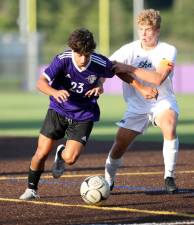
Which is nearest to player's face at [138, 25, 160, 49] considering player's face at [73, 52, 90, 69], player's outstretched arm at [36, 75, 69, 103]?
player's face at [73, 52, 90, 69]

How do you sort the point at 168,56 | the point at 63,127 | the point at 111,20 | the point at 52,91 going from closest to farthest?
the point at 52,91, the point at 63,127, the point at 168,56, the point at 111,20

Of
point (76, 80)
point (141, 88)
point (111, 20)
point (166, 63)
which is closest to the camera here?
point (76, 80)

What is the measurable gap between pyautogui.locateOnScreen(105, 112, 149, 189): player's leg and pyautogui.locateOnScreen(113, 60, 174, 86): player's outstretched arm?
555 mm

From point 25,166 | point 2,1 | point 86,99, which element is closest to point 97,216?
point 86,99

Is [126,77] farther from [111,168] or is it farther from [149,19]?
[111,168]

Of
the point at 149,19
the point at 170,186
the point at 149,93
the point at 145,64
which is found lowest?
the point at 170,186

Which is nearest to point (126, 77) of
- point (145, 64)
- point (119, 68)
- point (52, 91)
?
point (119, 68)

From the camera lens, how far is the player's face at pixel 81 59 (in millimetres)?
10136

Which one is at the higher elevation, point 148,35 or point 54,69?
point 148,35

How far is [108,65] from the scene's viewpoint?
1045 centimetres

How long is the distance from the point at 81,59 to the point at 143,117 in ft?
4.34

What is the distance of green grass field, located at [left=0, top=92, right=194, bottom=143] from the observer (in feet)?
68.0

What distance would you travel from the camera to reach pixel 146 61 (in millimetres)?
11070

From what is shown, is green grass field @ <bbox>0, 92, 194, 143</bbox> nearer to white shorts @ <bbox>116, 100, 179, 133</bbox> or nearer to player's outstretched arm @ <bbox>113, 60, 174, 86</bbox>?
white shorts @ <bbox>116, 100, 179, 133</bbox>
